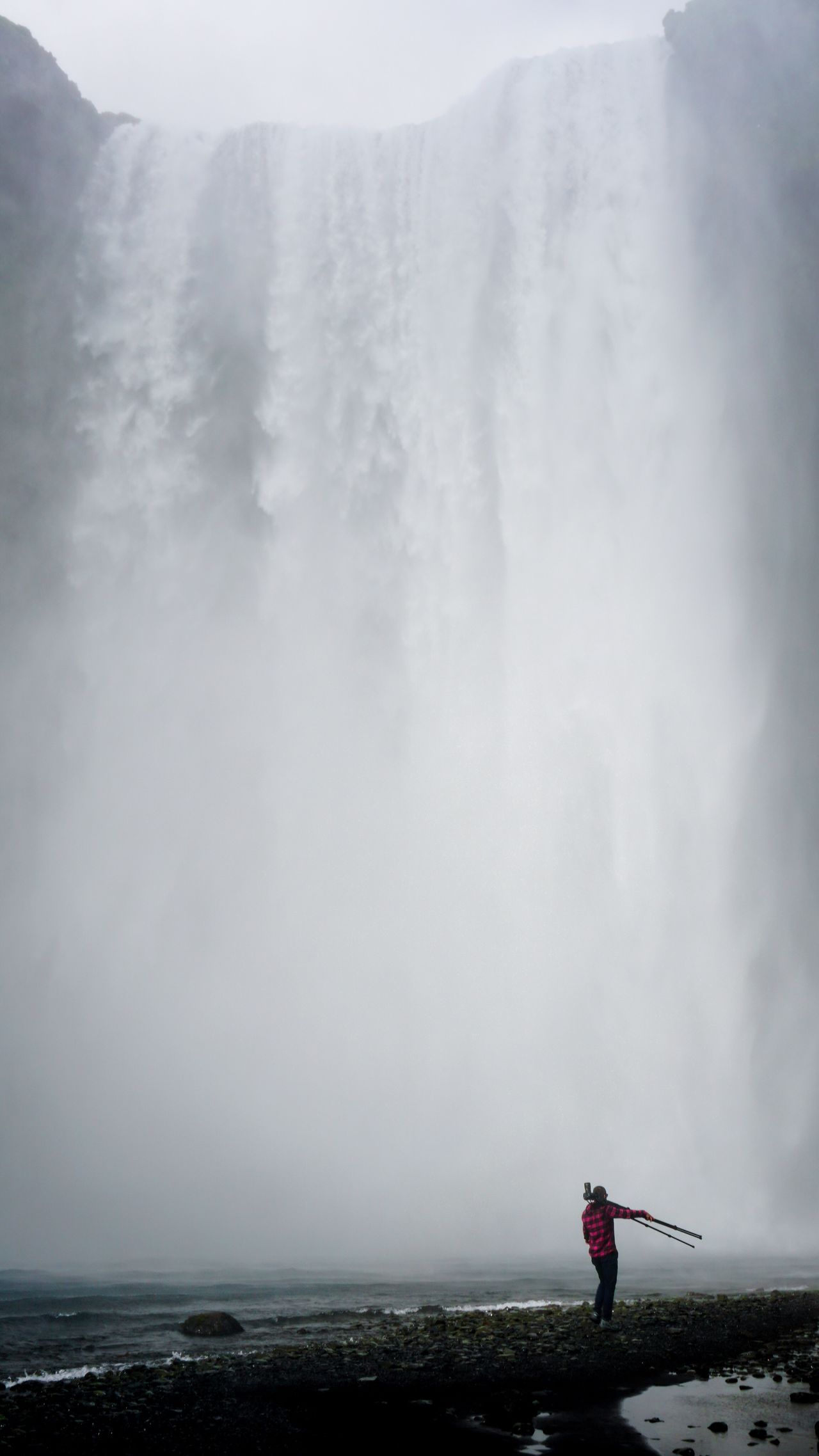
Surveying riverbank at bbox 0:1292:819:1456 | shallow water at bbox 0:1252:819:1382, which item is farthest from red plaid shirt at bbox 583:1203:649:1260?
shallow water at bbox 0:1252:819:1382

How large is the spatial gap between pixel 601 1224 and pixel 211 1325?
15.6 feet

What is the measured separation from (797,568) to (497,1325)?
23408 millimetres

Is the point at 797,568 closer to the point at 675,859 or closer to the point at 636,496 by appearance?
the point at 636,496

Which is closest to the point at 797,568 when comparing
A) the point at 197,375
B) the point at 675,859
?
the point at 675,859

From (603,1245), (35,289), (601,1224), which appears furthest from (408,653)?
(603,1245)

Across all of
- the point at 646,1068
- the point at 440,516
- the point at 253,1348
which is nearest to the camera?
the point at 253,1348

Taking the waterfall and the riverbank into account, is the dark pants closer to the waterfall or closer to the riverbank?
the riverbank

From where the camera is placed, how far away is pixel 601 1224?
1221 cm

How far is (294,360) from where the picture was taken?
34.1m

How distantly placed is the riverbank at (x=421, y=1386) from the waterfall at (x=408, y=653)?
1249 cm

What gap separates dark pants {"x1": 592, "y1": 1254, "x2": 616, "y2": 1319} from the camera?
39.3 feet

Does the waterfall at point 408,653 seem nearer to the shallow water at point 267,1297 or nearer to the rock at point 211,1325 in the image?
the shallow water at point 267,1297

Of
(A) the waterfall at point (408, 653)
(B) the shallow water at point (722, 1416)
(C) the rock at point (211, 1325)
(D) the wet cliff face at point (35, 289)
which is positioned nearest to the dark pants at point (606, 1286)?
(B) the shallow water at point (722, 1416)

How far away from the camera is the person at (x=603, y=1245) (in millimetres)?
12008
